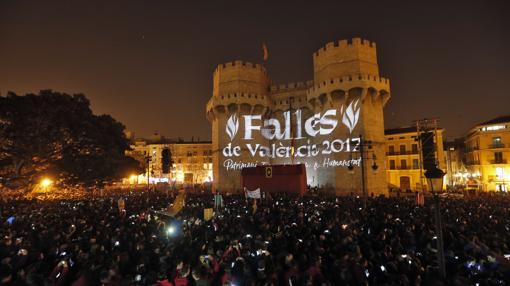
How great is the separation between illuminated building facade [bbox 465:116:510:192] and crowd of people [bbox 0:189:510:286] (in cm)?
3132

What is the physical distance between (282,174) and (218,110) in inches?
559

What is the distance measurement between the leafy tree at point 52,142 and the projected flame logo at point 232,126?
13690 mm

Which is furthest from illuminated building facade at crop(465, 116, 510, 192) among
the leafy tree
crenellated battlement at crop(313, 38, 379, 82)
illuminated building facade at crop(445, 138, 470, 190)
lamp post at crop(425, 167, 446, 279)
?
the leafy tree

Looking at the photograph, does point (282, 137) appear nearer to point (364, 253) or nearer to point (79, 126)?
point (79, 126)

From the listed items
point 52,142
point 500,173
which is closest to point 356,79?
point 500,173

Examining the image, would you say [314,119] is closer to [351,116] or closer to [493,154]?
[351,116]

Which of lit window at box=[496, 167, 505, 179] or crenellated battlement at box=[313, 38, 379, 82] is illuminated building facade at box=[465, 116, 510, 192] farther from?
crenellated battlement at box=[313, 38, 379, 82]

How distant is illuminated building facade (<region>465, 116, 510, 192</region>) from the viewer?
3716cm

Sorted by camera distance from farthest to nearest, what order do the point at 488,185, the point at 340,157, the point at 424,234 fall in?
the point at 488,185 < the point at 340,157 < the point at 424,234

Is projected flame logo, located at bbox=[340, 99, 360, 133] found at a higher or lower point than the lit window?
higher

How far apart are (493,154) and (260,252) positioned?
45.8 m

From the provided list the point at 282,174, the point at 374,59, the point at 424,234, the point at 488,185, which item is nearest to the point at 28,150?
the point at 282,174

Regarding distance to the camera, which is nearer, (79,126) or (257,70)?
(79,126)

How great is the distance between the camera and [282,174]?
25.4m
